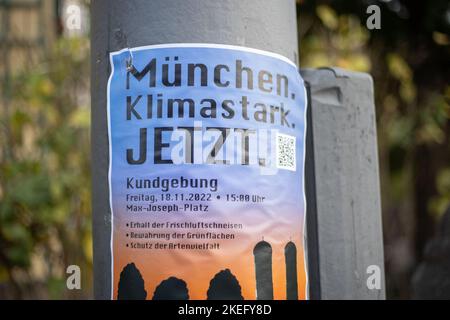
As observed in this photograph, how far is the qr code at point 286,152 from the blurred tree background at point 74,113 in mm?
3189

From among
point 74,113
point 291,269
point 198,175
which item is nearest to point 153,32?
point 198,175

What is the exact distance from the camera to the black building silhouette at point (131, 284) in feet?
8.51

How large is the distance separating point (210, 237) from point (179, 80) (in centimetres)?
60

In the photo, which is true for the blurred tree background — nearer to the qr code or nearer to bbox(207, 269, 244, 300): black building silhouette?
the qr code

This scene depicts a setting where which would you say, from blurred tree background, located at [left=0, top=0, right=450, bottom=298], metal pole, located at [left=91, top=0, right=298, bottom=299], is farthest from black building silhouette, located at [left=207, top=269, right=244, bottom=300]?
blurred tree background, located at [left=0, top=0, right=450, bottom=298]

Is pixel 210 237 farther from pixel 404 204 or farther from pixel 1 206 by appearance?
pixel 404 204

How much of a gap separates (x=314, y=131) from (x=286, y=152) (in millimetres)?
540

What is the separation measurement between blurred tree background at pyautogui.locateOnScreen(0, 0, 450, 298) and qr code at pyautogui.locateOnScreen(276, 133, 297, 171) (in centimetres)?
319

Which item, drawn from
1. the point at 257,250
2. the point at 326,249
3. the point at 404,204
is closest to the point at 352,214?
the point at 326,249

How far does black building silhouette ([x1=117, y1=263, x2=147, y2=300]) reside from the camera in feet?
8.51

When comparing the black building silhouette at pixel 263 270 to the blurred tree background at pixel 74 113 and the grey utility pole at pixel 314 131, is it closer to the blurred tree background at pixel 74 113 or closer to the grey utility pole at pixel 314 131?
the grey utility pole at pixel 314 131

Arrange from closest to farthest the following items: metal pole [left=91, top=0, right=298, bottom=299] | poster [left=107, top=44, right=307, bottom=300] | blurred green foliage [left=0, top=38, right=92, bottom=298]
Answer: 1. poster [left=107, top=44, right=307, bottom=300]
2. metal pole [left=91, top=0, right=298, bottom=299]
3. blurred green foliage [left=0, top=38, right=92, bottom=298]

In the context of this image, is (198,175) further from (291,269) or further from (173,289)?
(291,269)

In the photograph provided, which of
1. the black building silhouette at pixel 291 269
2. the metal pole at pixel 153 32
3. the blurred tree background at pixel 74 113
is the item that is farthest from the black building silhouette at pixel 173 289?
the blurred tree background at pixel 74 113
